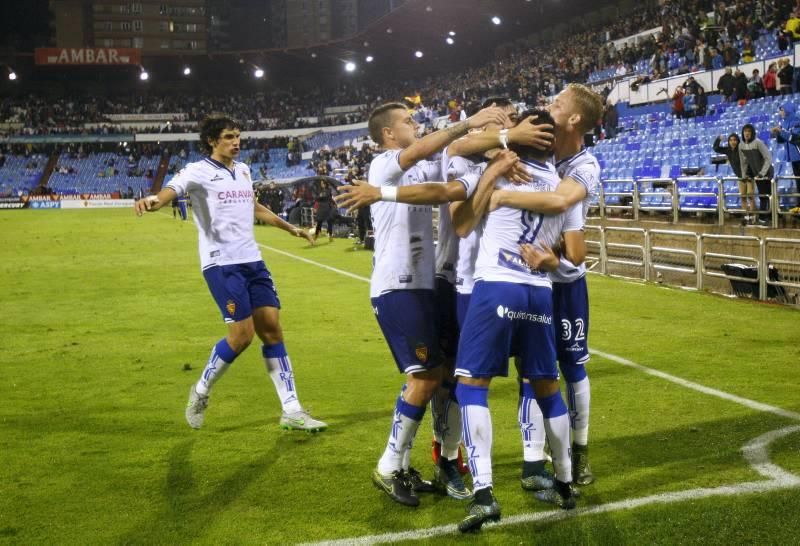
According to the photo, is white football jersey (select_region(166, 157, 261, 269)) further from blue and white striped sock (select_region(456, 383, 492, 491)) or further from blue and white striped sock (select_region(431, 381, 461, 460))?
blue and white striped sock (select_region(456, 383, 492, 491))

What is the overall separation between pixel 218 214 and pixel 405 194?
2.70 meters

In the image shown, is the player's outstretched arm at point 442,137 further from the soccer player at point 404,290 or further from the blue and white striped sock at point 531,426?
the blue and white striped sock at point 531,426

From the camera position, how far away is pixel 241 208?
6715 mm

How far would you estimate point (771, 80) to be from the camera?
2094cm

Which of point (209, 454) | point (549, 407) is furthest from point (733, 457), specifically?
point (209, 454)

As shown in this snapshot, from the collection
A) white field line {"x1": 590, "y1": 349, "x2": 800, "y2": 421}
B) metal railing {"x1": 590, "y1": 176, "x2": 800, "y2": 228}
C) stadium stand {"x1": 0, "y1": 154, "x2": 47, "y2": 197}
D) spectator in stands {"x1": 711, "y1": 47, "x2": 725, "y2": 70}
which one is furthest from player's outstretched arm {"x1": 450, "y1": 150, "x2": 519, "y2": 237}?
stadium stand {"x1": 0, "y1": 154, "x2": 47, "y2": 197}

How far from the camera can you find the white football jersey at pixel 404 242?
15.7ft

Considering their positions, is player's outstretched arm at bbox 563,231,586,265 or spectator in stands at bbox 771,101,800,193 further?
spectator in stands at bbox 771,101,800,193

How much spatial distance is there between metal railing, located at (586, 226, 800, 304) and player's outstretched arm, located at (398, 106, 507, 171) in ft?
29.3

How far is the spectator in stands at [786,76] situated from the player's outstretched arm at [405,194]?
19.0m

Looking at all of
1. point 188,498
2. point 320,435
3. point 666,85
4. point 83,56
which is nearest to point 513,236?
point 188,498

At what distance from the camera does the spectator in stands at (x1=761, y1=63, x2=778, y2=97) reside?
20.9 m

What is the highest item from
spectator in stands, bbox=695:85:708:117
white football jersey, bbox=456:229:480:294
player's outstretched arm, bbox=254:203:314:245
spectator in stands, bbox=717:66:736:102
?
spectator in stands, bbox=717:66:736:102

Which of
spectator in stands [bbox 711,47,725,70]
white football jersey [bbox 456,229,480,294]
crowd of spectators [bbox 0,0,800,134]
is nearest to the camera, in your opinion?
white football jersey [bbox 456,229,480,294]
